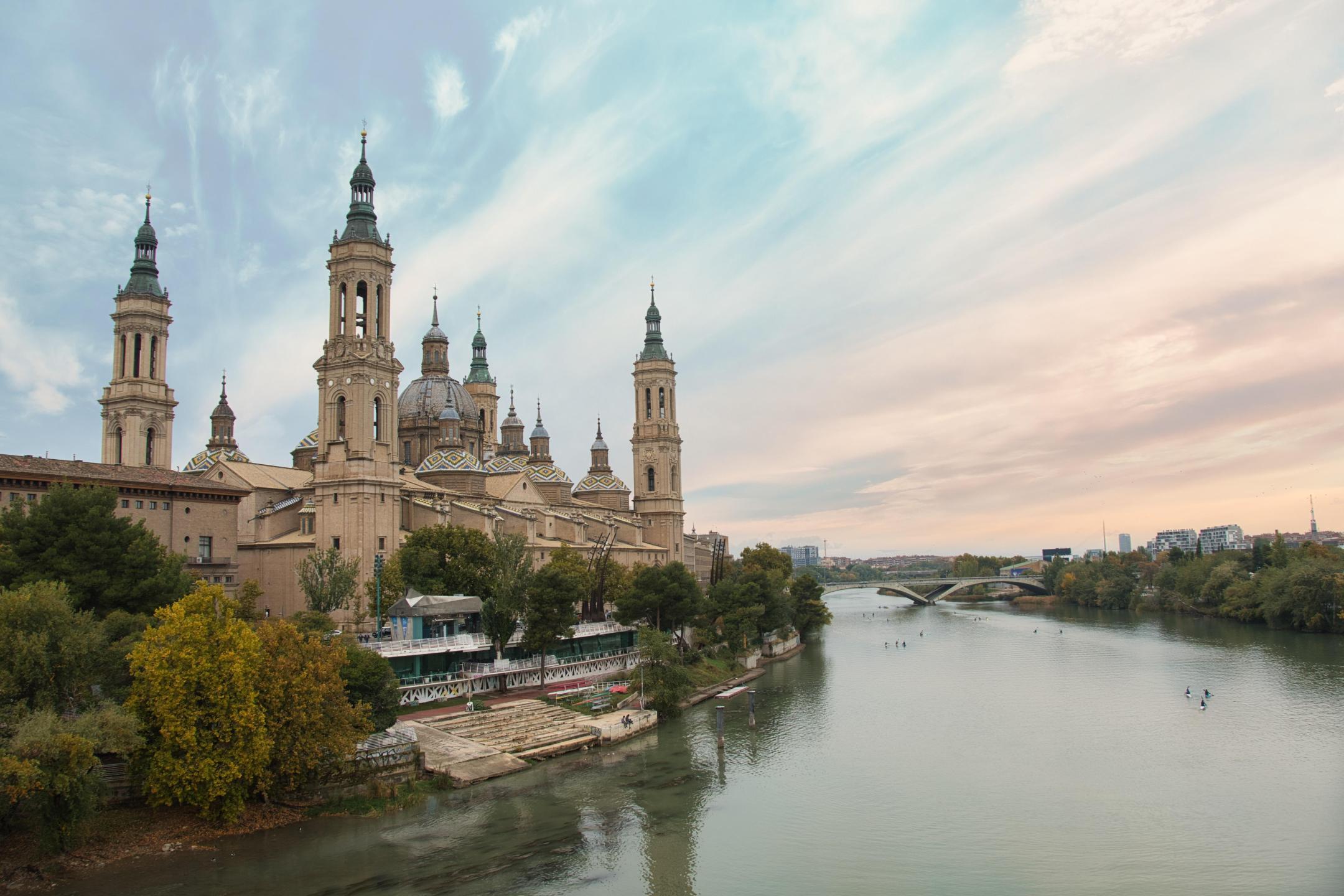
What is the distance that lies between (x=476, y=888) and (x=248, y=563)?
118 feet

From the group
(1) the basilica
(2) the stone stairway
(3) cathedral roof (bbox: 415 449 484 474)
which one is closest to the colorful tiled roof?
(1) the basilica

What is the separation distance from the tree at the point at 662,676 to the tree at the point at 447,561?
354 inches

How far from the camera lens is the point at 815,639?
86875 millimetres

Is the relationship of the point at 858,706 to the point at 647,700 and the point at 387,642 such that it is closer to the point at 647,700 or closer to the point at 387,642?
the point at 647,700

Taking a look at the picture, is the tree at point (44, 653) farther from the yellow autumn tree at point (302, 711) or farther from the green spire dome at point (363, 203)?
the green spire dome at point (363, 203)

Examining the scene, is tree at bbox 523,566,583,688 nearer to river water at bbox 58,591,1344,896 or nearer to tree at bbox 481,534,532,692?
tree at bbox 481,534,532,692

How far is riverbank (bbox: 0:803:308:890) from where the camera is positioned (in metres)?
23.3

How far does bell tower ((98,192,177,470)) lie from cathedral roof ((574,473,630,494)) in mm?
39279

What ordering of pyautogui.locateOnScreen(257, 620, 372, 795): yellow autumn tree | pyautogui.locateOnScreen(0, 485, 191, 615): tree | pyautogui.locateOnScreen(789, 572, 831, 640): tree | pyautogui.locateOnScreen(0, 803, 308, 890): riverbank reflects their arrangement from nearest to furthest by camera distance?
pyautogui.locateOnScreen(0, 803, 308, 890): riverbank, pyautogui.locateOnScreen(257, 620, 372, 795): yellow autumn tree, pyautogui.locateOnScreen(0, 485, 191, 615): tree, pyautogui.locateOnScreen(789, 572, 831, 640): tree

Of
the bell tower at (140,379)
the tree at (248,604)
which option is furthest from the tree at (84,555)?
the bell tower at (140,379)

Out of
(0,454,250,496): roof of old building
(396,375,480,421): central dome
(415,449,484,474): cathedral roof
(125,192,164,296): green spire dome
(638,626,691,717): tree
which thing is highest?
(125,192,164,296): green spire dome

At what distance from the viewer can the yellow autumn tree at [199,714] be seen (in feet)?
85.3

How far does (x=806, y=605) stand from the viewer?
83562mm

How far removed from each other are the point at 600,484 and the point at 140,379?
42479 mm
